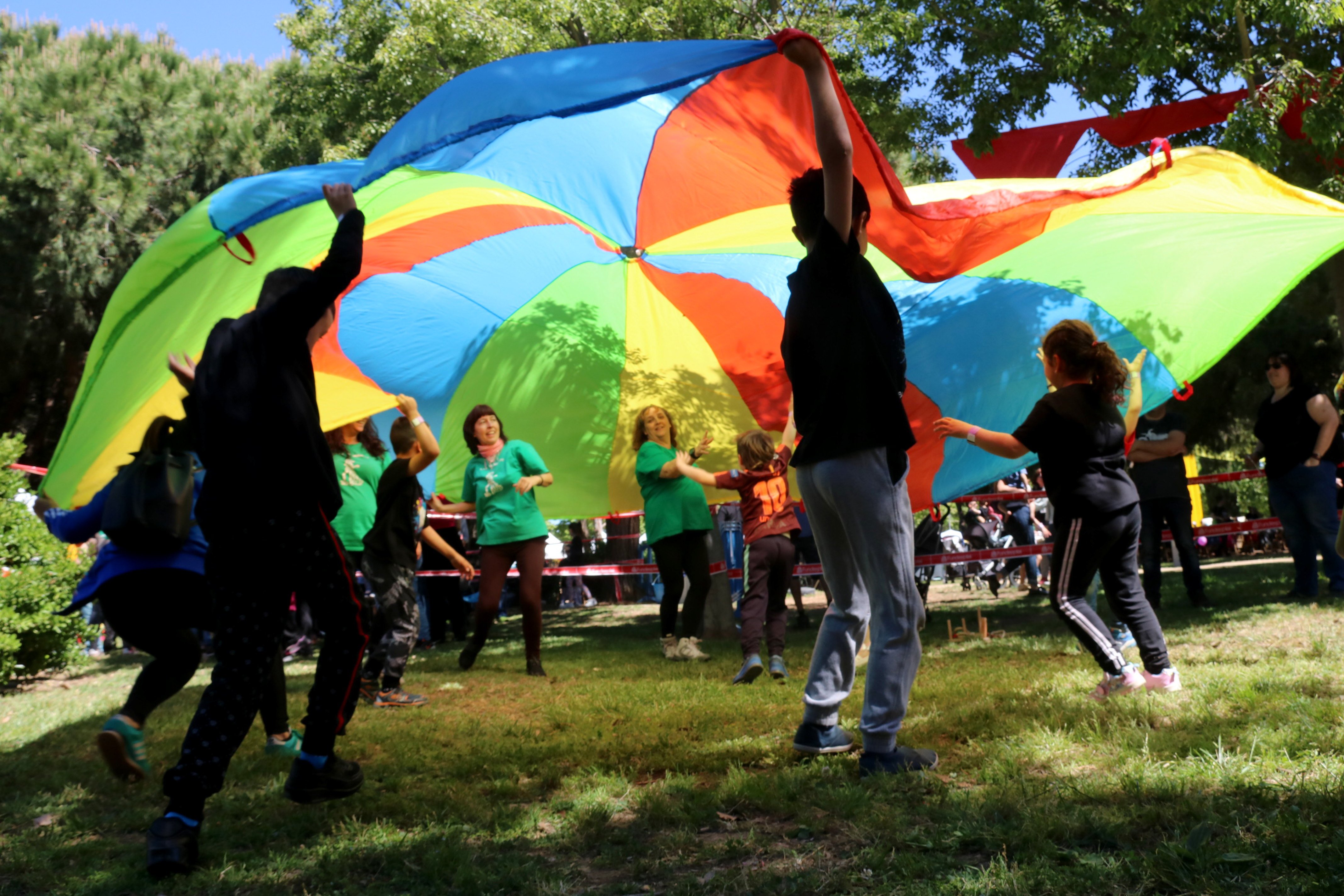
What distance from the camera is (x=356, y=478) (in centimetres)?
628

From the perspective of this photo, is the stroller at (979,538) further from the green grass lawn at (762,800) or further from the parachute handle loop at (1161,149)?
the green grass lawn at (762,800)

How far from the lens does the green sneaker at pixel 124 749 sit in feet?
10.9

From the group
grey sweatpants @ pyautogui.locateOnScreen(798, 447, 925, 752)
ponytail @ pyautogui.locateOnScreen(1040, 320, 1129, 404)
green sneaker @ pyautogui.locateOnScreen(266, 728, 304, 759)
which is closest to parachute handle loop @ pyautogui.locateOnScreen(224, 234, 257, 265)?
green sneaker @ pyautogui.locateOnScreen(266, 728, 304, 759)

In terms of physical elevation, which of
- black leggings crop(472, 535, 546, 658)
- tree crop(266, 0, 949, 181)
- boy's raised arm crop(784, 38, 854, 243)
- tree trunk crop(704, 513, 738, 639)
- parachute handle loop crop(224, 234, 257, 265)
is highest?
tree crop(266, 0, 949, 181)

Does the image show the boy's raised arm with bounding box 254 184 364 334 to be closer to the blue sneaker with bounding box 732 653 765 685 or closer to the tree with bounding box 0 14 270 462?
the blue sneaker with bounding box 732 653 765 685

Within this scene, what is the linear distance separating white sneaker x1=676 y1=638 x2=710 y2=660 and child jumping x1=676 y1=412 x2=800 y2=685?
1052 mm

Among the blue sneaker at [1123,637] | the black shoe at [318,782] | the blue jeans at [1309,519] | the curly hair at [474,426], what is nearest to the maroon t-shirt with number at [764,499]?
the curly hair at [474,426]

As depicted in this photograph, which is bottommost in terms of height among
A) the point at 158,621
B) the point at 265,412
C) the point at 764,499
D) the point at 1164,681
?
the point at 1164,681

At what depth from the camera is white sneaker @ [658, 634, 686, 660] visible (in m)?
6.82

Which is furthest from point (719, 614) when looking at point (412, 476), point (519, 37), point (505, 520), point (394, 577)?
point (519, 37)

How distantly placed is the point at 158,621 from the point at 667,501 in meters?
3.50

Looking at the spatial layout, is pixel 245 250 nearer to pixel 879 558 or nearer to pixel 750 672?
pixel 750 672

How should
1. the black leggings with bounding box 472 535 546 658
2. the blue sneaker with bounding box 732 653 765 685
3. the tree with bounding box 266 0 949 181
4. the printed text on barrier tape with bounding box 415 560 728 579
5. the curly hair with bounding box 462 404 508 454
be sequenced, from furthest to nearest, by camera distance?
1. the tree with bounding box 266 0 949 181
2. the printed text on barrier tape with bounding box 415 560 728 579
3. the curly hair with bounding box 462 404 508 454
4. the black leggings with bounding box 472 535 546 658
5. the blue sneaker with bounding box 732 653 765 685

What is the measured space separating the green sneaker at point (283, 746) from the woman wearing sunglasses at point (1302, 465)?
6562 millimetres
